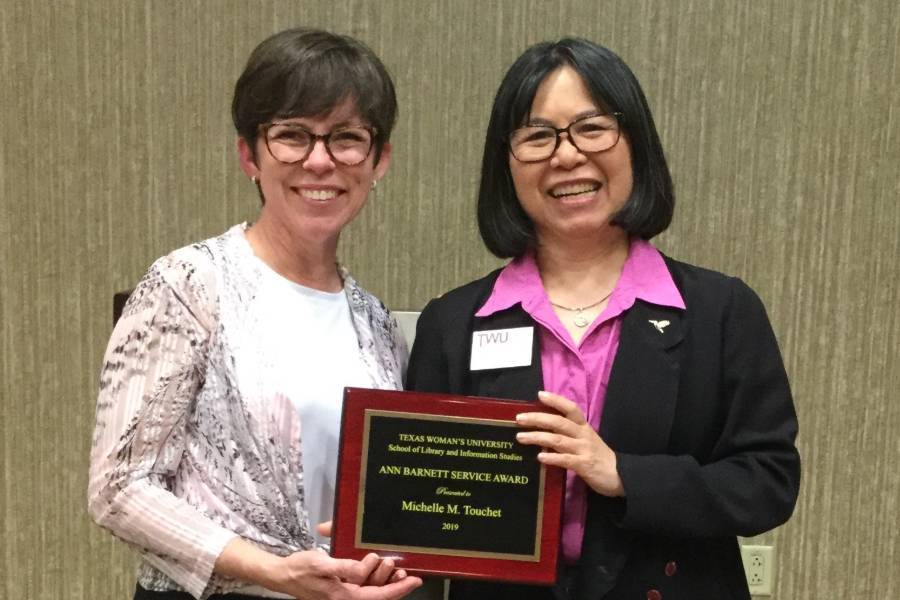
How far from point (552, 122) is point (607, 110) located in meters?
0.09

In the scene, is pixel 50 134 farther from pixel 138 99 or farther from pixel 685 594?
pixel 685 594

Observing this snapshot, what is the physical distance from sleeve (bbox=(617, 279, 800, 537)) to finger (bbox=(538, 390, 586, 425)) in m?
0.10

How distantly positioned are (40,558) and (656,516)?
191 centimetres

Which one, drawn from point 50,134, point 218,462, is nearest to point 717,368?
point 218,462

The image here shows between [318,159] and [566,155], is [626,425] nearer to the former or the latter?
[566,155]

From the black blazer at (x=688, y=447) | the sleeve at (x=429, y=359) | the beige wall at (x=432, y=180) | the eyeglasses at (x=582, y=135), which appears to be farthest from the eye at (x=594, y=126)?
the beige wall at (x=432, y=180)

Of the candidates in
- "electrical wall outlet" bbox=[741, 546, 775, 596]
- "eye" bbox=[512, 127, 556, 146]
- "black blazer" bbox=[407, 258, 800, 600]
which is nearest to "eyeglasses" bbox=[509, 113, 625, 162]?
"eye" bbox=[512, 127, 556, 146]

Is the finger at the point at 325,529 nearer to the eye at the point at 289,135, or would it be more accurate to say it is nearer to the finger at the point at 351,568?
the finger at the point at 351,568

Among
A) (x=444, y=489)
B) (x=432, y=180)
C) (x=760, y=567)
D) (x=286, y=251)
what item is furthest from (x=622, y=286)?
(x=760, y=567)

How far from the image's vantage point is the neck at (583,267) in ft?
4.65

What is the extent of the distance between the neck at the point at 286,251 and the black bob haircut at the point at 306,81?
144mm

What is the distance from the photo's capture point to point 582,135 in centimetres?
136

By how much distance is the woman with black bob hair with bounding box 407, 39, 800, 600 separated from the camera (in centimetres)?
126

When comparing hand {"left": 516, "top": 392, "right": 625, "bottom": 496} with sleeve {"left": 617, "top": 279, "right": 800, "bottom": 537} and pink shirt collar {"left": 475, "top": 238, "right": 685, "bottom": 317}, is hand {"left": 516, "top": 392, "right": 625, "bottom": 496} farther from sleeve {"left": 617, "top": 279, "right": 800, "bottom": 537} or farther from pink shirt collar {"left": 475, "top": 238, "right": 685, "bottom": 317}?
pink shirt collar {"left": 475, "top": 238, "right": 685, "bottom": 317}
